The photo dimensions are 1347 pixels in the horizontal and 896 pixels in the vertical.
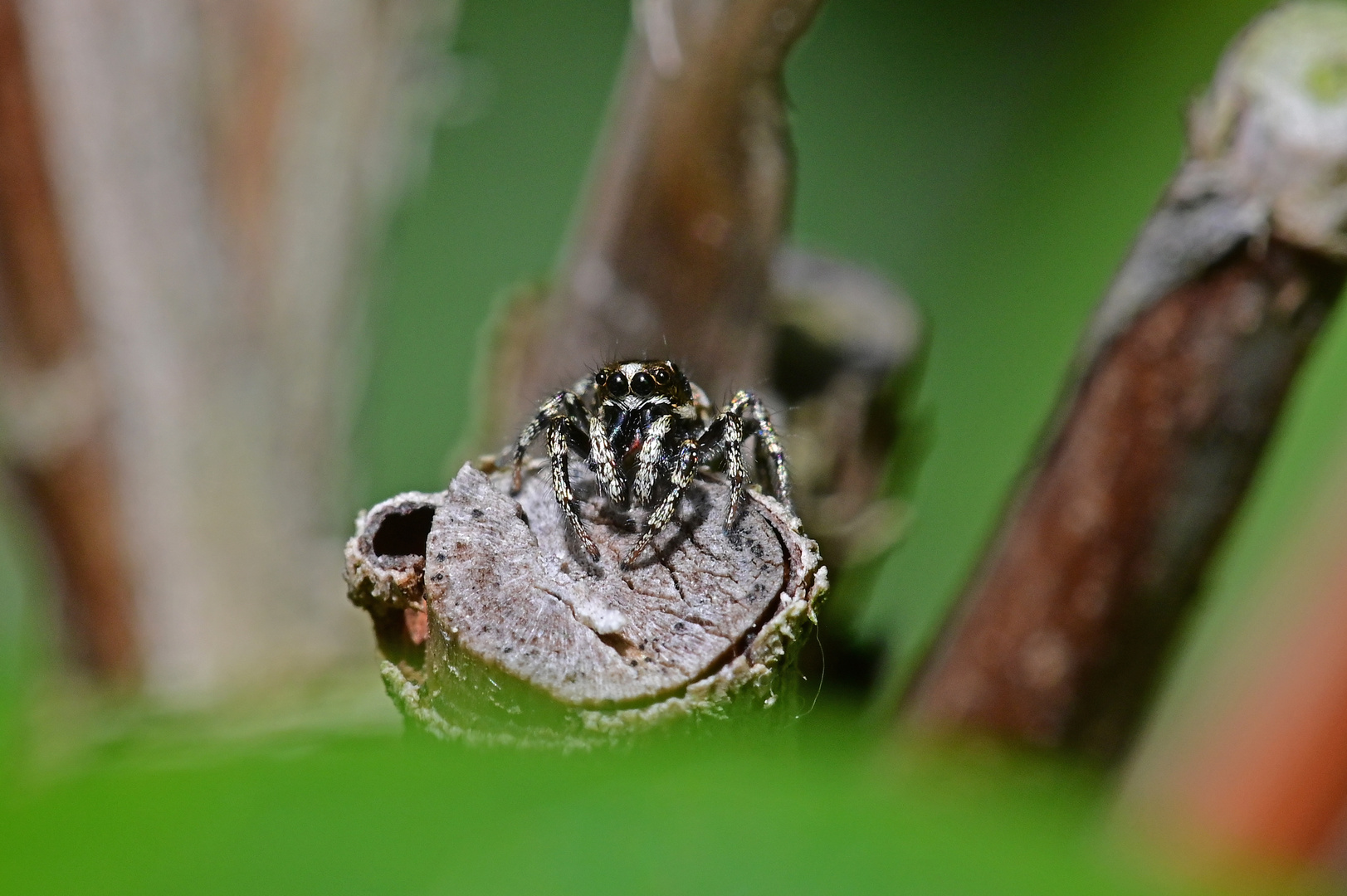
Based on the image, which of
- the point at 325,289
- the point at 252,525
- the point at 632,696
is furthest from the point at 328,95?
the point at 632,696

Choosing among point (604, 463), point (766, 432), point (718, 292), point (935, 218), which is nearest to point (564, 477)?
point (604, 463)

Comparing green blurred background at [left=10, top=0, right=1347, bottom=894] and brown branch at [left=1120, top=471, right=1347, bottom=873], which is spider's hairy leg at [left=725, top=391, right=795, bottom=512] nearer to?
green blurred background at [left=10, top=0, right=1347, bottom=894]

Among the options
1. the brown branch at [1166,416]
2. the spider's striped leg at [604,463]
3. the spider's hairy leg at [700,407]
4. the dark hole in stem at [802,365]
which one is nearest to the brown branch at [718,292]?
the dark hole in stem at [802,365]

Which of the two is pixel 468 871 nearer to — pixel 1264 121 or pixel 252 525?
pixel 1264 121

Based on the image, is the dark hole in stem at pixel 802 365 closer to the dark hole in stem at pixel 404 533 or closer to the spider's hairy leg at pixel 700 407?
the spider's hairy leg at pixel 700 407

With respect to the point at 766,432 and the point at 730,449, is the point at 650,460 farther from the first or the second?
the point at 766,432

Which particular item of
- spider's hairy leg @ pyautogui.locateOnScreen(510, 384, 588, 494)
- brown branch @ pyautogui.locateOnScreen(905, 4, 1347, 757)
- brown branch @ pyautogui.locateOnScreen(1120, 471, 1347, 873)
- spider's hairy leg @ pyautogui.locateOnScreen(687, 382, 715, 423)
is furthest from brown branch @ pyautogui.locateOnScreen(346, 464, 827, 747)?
brown branch @ pyautogui.locateOnScreen(1120, 471, 1347, 873)
